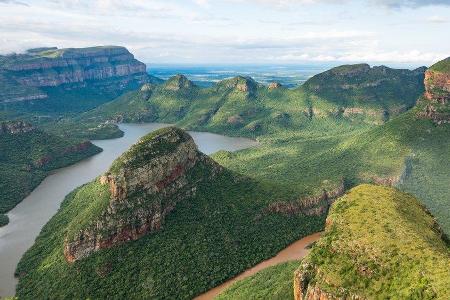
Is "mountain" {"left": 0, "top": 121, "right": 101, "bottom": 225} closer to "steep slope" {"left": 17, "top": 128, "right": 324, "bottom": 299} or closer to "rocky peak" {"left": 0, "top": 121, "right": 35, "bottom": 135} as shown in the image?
"rocky peak" {"left": 0, "top": 121, "right": 35, "bottom": 135}

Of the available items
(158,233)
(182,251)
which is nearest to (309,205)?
(182,251)

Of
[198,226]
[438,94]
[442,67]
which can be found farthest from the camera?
[442,67]

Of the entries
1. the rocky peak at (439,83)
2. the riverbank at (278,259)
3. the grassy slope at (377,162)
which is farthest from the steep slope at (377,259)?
the rocky peak at (439,83)

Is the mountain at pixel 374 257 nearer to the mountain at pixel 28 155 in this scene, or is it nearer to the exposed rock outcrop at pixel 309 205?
the exposed rock outcrop at pixel 309 205

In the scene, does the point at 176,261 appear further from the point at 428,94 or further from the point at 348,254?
the point at 428,94

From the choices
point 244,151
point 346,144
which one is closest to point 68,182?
point 244,151

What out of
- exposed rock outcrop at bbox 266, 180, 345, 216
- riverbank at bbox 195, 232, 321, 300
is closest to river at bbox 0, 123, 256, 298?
riverbank at bbox 195, 232, 321, 300

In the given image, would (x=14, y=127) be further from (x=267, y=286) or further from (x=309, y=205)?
(x=267, y=286)
